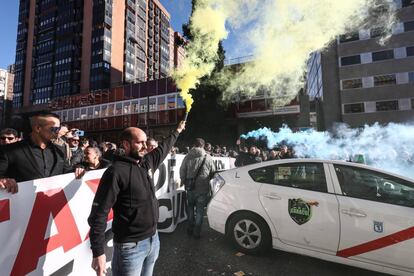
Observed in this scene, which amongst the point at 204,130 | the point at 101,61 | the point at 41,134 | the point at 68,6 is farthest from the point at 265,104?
the point at 68,6

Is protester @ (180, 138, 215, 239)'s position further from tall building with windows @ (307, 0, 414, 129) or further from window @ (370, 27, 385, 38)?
window @ (370, 27, 385, 38)

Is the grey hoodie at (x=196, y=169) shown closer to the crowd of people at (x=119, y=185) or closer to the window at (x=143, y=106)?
the crowd of people at (x=119, y=185)

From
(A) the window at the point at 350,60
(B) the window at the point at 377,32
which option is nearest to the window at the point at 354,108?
(A) the window at the point at 350,60

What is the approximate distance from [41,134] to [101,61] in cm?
5355

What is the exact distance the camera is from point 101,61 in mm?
50781

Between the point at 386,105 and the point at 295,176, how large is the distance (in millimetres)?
36675

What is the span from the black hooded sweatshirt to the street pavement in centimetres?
188

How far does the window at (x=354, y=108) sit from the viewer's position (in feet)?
113

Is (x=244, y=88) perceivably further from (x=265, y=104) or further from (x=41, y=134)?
(x=41, y=134)

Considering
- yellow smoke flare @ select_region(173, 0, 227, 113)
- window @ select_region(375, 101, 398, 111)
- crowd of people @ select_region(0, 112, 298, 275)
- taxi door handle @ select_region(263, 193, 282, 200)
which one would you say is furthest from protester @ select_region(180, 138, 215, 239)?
window @ select_region(375, 101, 398, 111)

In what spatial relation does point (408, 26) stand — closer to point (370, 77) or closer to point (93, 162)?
point (370, 77)

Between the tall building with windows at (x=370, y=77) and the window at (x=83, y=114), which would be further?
the window at (x=83, y=114)

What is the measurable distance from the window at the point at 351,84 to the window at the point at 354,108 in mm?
2455

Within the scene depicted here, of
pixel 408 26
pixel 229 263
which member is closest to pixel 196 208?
pixel 229 263
